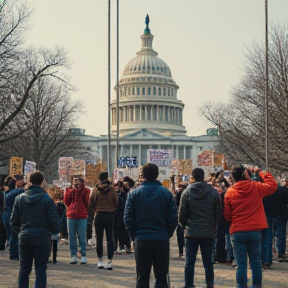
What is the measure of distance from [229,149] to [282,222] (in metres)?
30.8

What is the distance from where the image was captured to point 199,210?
30.8 feet

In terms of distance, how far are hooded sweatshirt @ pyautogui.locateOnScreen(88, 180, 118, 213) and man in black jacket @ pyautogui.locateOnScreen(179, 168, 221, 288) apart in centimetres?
301

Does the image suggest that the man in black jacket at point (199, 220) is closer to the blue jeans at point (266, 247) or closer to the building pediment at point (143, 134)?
the blue jeans at point (266, 247)

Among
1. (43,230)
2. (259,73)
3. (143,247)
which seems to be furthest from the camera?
(259,73)

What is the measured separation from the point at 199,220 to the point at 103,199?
3189mm

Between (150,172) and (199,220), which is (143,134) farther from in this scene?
(150,172)

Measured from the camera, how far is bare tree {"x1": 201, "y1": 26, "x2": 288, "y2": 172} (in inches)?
1107

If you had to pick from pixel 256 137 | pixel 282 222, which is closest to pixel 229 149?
pixel 256 137

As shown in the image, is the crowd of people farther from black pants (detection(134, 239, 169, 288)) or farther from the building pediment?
the building pediment

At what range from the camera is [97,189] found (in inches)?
491

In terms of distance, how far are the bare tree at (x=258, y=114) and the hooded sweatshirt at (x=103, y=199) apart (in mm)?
15162

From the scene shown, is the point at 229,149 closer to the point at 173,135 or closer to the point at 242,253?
the point at 242,253

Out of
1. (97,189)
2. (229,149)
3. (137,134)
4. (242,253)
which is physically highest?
(137,134)

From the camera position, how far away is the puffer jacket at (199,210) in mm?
9367
